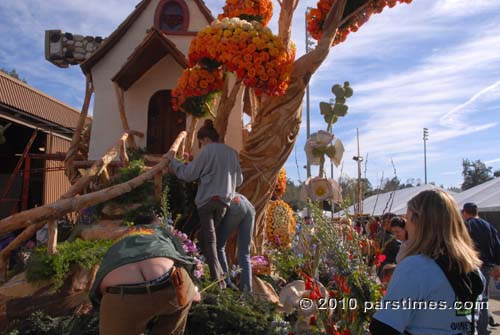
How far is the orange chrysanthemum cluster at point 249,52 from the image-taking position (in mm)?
4984

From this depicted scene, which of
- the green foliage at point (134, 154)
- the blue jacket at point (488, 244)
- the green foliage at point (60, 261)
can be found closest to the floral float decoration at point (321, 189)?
the green foliage at point (60, 261)

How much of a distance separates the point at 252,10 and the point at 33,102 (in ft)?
29.2

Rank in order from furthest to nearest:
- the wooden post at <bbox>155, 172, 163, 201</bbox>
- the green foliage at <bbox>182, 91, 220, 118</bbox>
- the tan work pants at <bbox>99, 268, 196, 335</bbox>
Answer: the green foliage at <bbox>182, 91, 220, 118</bbox> < the wooden post at <bbox>155, 172, 163, 201</bbox> < the tan work pants at <bbox>99, 268, 196, 335</bbox>

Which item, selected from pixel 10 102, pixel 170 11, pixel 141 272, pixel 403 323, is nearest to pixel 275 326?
pixel 141 272

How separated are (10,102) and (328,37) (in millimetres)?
8931

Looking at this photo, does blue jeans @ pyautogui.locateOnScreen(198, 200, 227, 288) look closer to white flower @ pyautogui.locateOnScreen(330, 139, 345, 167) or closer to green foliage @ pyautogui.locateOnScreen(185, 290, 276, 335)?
green foliage @ pyautogui.locateOnScreen(185, 290, 276, 335)

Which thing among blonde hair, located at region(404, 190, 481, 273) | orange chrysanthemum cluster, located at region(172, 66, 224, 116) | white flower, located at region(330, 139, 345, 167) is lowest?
blonde hair, located at region(404, 190, 481, 273)

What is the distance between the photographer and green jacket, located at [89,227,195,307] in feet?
8.31

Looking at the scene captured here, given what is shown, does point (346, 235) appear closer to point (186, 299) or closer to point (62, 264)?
point (186, 299)

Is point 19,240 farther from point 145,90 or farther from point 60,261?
point 145,90

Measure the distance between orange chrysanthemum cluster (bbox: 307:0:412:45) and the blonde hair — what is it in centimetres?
494

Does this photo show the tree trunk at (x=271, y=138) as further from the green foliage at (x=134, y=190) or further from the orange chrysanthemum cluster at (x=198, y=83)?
the green foliage at (x=134, y=190)

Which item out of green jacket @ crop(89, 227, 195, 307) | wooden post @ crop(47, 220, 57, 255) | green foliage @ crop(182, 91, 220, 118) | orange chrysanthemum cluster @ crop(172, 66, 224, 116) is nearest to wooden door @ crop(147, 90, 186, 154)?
green foliage @ crop(182, 91, 220, 118)

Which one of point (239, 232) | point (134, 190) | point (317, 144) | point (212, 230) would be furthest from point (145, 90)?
point (212, 230)
